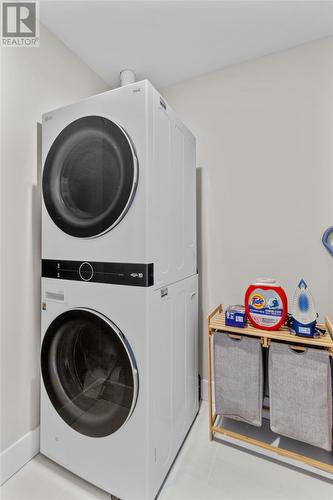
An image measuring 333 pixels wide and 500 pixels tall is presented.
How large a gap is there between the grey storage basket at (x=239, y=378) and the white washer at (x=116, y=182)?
509 mm

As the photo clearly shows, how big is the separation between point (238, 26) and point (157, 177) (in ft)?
3.67

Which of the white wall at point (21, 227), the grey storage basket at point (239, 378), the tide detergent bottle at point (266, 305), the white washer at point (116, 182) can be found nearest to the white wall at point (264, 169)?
the tide detergent bottle at point (266, 305)

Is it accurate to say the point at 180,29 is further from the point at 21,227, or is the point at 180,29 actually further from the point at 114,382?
the point at 114,382

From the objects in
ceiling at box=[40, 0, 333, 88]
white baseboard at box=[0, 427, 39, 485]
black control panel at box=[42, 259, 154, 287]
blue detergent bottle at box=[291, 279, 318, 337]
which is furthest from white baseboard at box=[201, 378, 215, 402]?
ceiling at box=[40, 0, 333, 88]

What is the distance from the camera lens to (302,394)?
1.34 metres

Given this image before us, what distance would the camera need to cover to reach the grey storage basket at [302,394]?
1294 millimetres

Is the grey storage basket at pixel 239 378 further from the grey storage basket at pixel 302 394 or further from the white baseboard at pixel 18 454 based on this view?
the white baseboard at pixel 18 454

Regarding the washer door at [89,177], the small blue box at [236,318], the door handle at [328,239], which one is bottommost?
the small blue box at [236,318]

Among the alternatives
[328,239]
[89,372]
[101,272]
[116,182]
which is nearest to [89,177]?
[116,182]

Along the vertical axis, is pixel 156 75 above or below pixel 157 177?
above

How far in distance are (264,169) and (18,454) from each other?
2174 millimetres

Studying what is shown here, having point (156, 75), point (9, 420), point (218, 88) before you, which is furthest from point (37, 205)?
point (218, 88)

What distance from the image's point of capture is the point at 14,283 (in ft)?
4.52

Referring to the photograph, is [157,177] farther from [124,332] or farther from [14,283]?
[14,283]
